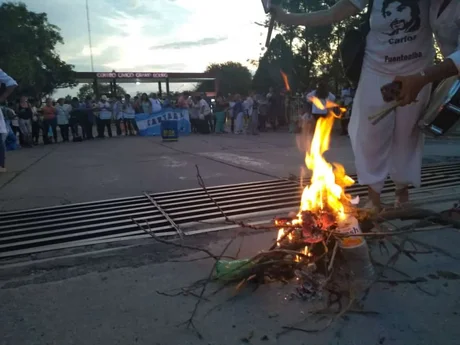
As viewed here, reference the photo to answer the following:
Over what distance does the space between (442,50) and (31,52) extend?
33048mm

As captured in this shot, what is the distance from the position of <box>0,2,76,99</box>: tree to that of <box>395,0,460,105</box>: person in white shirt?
27.1 m

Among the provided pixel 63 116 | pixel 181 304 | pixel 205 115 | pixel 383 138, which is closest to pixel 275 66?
pixel 205 115

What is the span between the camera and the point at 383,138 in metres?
2.82

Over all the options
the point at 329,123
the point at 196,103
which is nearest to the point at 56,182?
the point at 329,123

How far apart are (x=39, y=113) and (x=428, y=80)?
14.1 meters

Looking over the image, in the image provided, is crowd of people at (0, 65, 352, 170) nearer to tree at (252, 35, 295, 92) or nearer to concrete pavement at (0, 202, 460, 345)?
tree at (252, 35, 295, 92)

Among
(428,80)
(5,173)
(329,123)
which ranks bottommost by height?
(5,173)

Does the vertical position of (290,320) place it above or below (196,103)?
below

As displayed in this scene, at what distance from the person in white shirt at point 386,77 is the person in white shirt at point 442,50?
16cm

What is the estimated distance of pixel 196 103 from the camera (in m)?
16.6

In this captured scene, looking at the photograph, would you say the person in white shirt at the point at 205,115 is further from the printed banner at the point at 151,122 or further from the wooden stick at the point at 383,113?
the wooden stick at the point at 383,113

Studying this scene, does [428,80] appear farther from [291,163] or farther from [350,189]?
[291,163]

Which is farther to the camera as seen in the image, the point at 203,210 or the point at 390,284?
the point at 203,210

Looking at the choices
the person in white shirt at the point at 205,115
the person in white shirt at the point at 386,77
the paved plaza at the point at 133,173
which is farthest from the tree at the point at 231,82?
the person in white shirt at the point at 386,77
